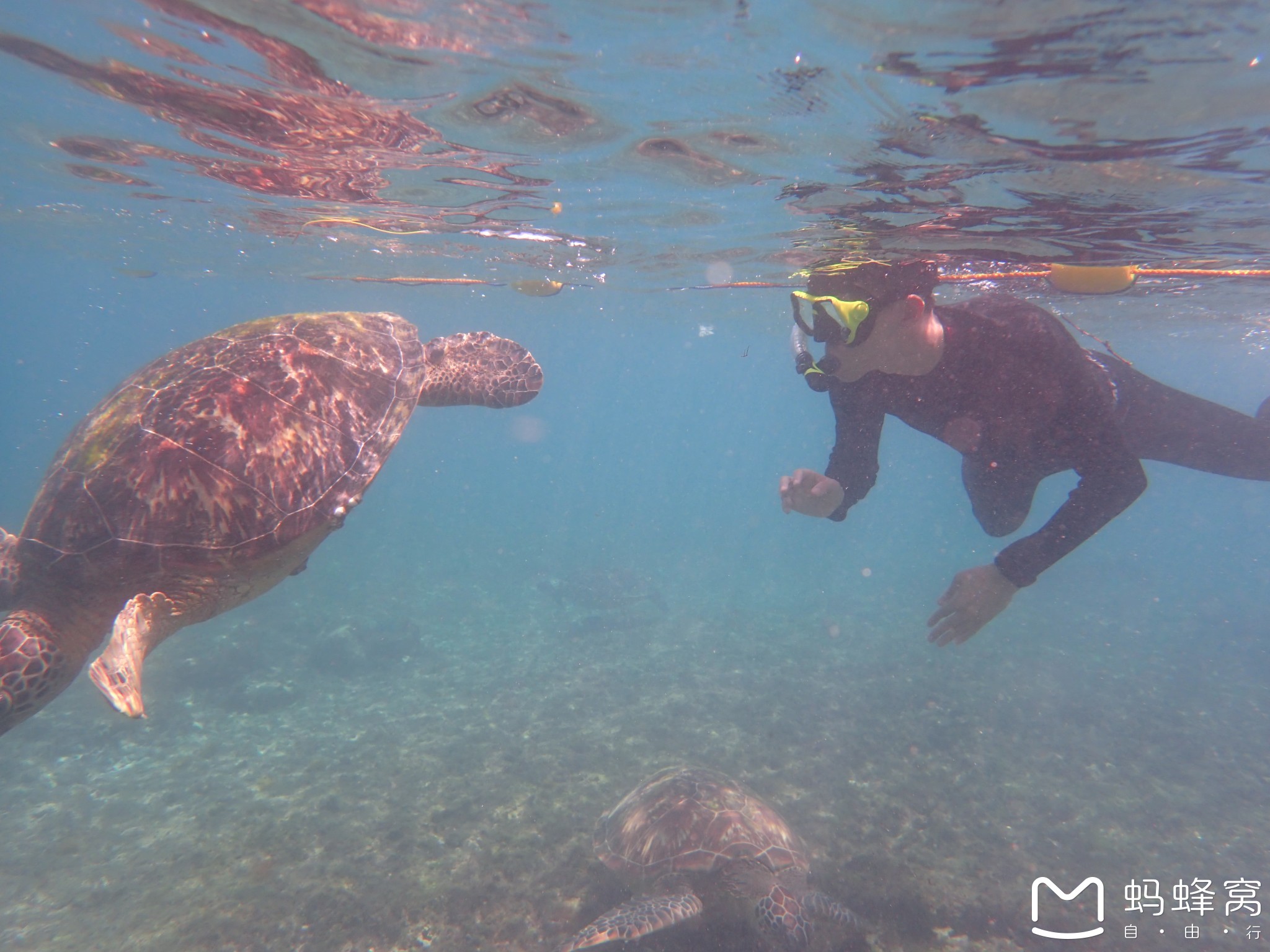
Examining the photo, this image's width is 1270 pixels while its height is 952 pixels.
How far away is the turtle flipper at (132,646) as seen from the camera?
3.40 m

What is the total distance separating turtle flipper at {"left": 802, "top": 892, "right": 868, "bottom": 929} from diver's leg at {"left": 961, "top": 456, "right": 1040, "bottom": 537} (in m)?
4.36

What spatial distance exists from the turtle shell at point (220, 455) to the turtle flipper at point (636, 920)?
4687 millimetres

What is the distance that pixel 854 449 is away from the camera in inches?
197

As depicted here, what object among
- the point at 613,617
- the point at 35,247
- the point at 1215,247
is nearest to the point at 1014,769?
the point at 1215,247

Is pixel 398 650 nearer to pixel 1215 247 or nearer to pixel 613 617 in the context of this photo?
pixel 613 617

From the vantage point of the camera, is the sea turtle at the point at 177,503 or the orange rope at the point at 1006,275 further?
the orange rope at the point at 1006,275

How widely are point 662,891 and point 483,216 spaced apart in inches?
551

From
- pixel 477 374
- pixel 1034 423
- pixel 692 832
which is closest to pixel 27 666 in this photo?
pixel 477 374

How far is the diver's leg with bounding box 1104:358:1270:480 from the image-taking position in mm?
4711

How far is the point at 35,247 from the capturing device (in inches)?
1011

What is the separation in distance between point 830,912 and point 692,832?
1605 millimetres

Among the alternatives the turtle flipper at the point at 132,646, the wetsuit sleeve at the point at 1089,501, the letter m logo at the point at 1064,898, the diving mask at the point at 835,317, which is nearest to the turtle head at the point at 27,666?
the turtle flipper at the point at 132,646

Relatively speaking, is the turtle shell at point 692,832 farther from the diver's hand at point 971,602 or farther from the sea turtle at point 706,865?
the diver's hand at point 971,602

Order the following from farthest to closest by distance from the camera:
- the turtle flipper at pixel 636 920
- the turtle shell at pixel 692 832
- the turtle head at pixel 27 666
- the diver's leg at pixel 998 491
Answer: the turtle shell at pixel 692 832 < the turtle flipper at pixel 636 920 < the diver's leg at pixel 998 491 < the turtle head at pixel 27 666
